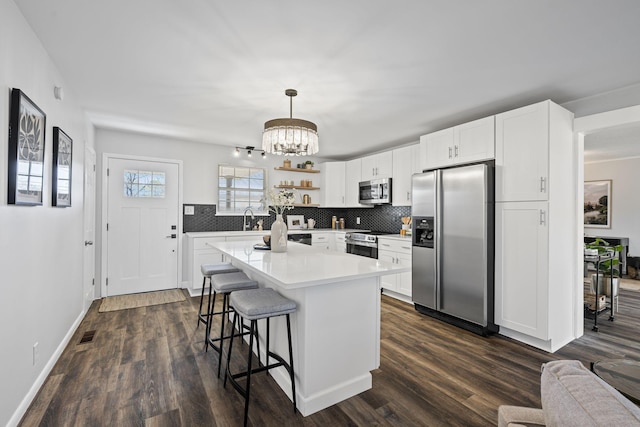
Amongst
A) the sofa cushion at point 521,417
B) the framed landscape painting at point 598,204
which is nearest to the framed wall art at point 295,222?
the sofa cushion at point 521,417

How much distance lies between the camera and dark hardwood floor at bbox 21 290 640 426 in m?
1.90

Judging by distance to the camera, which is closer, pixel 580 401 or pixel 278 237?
pixel 580 401

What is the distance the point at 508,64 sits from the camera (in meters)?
2.40

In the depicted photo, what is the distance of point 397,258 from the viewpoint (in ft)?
14.4

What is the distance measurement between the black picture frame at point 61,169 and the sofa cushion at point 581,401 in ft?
10.4

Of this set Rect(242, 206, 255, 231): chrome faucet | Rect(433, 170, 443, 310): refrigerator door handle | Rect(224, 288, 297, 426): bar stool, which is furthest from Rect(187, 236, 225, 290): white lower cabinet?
Rect(433, 170, 443, 310): refrigerator door handle

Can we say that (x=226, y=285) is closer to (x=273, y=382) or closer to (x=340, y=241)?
(x=273, y=382)

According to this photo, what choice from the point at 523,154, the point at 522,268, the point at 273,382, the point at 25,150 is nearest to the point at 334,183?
the point at 523,154

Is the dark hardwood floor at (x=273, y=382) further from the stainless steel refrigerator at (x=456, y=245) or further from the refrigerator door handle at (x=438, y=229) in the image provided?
the refrigerator door handle at (x=438, y=229)

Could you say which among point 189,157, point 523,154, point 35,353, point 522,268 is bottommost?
point 35,353

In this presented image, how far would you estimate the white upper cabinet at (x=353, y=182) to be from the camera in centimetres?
569

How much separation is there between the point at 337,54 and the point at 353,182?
11.9 feet

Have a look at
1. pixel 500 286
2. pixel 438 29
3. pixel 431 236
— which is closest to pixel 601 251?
pixel 500 286

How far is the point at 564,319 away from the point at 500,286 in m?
0.63
